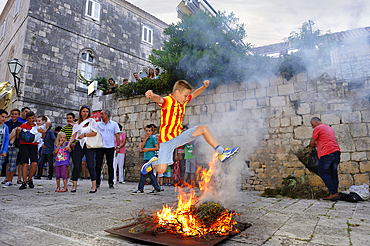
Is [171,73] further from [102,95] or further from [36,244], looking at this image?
[36,244]

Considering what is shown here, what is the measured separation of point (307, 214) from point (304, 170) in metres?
2.99

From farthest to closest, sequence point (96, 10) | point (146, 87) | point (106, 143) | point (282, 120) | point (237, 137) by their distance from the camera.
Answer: point (96, 10) < point (146, 87) < point (237, 137) < point (282, 120) < point (106, 143)

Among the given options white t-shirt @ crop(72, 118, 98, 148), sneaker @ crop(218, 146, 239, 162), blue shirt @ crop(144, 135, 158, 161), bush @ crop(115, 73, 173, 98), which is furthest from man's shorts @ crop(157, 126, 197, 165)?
bush @ crop(115, 73, 173, 98)

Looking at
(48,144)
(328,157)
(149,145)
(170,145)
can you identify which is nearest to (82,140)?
(149,145)

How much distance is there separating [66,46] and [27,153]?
1015 cm

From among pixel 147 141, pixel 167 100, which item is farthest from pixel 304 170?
pixel 167 100

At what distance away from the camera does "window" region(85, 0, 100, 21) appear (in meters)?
14.8

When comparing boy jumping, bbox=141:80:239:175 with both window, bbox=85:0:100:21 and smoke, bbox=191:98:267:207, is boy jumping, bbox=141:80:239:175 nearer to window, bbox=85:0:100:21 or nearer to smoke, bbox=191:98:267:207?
smoke, bbox=191:98:267:207

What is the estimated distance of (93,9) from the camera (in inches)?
595

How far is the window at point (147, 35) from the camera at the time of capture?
18091mm

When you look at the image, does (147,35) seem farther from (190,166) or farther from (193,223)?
(193,223)

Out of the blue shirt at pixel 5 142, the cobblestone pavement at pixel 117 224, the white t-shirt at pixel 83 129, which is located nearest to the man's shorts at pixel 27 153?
the blue shirt at pixel 5 142

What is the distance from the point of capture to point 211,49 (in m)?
7.55

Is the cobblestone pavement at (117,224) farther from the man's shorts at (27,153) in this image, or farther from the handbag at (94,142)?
the man's shorts at (27,153)
